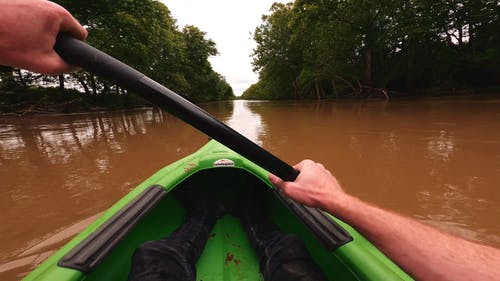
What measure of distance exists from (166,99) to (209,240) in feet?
5.17

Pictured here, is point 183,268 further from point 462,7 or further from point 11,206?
point 462,7

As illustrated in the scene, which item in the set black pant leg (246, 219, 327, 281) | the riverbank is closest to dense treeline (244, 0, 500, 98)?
the riverbank

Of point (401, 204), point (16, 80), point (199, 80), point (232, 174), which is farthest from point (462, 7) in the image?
point (16, 80)

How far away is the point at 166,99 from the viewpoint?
902 mm

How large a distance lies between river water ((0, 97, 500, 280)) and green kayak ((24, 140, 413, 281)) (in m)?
0.98

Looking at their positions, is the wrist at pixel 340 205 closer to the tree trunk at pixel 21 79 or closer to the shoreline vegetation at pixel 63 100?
the shoreline vegetation at pixel 63 100

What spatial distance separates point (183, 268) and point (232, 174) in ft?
4.46

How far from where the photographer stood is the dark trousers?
48.5 inches

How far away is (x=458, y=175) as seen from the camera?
10.4 feet

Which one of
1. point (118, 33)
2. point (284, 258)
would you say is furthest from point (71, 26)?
point (118, 33)

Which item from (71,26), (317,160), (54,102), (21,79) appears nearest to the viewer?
(71,26)

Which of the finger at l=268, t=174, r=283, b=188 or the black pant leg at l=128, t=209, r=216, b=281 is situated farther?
the black pant leg at l=128, t=209, r=216, b=281

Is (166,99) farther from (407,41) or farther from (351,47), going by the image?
(407,41)

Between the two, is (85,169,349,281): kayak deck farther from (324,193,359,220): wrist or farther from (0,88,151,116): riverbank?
(0,88,151,116): riverbank
